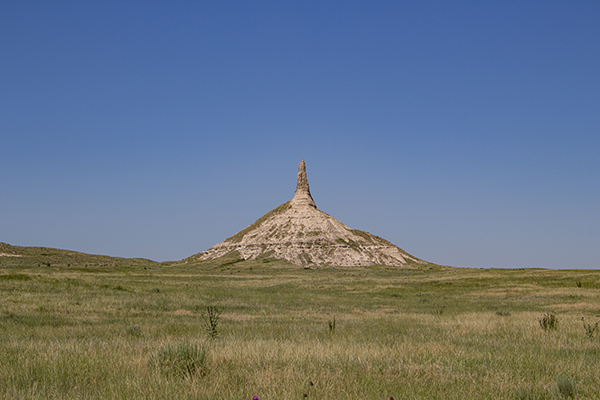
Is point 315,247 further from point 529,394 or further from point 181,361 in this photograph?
point 529,394

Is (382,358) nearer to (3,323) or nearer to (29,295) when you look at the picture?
(3,323)

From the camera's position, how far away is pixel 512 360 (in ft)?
28.9

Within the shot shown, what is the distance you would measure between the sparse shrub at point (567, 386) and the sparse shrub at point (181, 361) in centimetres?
530

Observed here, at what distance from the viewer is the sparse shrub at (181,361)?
24.0ft

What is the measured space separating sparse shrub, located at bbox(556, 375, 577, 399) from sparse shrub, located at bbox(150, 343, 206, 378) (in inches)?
208

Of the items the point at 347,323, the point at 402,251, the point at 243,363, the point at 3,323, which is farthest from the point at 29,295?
the point at 402,251

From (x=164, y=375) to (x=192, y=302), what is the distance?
82.2ft

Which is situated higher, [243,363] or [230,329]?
[243,363]

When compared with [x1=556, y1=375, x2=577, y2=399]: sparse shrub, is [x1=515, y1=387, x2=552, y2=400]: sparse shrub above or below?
below

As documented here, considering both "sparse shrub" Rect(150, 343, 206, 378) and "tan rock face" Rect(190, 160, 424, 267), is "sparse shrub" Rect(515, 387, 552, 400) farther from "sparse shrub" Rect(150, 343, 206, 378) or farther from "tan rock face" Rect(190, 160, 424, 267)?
"tan rock face" Rect(190, 160, 424, 267)

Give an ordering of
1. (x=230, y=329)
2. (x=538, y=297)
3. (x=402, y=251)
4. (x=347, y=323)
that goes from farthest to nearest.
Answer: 1. (x=402, y=251)
2. (x=538, y=297)
3. (x=347, y=323)
4. (x=230, y=329)

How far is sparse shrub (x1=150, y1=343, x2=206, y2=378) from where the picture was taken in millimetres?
7316

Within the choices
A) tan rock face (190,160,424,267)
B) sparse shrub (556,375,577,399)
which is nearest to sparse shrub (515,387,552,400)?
sparse shrub (556,375,577,399)

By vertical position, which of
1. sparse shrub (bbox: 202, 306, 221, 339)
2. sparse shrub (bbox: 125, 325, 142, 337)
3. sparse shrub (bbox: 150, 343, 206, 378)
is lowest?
sparse shrub (bbox: 125, 325, 142, 337)
